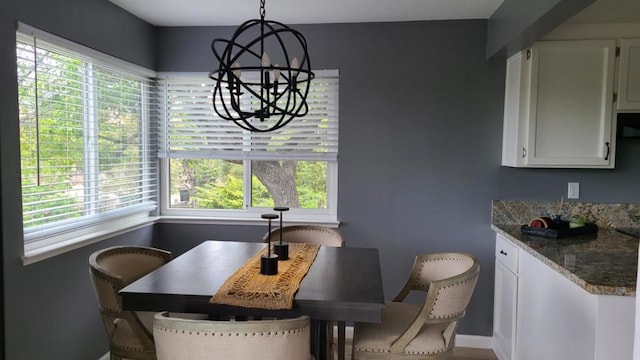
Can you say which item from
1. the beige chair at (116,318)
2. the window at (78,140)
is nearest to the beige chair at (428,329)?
the beige chair at (116,318)

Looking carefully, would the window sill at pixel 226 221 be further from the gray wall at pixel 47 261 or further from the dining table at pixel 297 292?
the dining table at pixel 297 292

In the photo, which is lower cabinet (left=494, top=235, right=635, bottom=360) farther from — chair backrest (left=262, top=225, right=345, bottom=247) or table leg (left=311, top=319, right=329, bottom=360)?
chair backrest (left=262, top=225, right=345, bottom=247)

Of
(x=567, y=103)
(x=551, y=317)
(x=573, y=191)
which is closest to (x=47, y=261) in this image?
(x=551, y=317)

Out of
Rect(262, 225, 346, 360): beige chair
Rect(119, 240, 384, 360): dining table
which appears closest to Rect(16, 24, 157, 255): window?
Rect(119, 240, 384, 360): dining table

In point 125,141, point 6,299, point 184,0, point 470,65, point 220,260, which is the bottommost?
point 6,299

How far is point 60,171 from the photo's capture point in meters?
2.49

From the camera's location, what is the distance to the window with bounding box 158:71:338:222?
11.1ft

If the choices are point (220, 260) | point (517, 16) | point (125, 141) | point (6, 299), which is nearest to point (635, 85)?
point (517, 16)

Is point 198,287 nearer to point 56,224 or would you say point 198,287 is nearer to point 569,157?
point 56,224

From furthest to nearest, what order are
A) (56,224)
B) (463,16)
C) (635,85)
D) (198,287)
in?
(463,16), (635,85), (56,224), (198,287)

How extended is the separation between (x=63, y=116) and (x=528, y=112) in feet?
9.35

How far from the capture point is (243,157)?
3.46 meters

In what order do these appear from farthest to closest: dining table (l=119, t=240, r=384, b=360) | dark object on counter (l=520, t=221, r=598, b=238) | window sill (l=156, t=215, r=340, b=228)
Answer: window sill (l=156, t=215, r=340, b=228)
dark object on counter (l=520, t=221, r=598, b=238)
dining table (l=119, t=240, r=384, b=360)

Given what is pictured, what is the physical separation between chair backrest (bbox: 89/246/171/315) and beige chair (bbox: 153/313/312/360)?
0.63 meters
